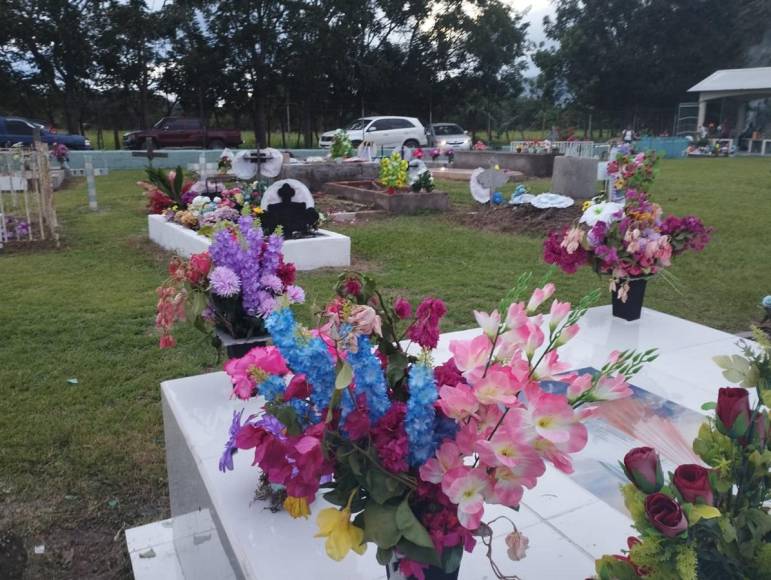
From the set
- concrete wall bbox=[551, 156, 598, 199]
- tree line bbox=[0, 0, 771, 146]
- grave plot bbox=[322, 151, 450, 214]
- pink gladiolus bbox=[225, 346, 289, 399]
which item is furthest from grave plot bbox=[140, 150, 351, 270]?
tree line bbox=[0, 0, 771, 146]

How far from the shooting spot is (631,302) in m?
3.80

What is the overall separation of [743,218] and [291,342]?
10.8 m

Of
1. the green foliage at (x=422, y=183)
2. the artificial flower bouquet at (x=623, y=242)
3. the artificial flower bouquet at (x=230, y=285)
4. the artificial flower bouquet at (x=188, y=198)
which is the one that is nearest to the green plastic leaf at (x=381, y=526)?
the artificial flower bouquet at (x=230, y=285)

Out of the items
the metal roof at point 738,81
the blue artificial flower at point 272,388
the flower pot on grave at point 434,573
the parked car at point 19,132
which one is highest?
the metal roof at point 738,81

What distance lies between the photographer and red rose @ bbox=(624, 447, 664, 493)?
96cm

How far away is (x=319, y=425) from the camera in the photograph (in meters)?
1.07

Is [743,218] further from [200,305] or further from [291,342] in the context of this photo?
[291,342]

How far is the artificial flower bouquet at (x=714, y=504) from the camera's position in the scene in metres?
0.91

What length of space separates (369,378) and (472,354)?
0.60 ft

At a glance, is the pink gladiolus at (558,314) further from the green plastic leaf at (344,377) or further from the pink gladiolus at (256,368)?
the pink gladiolus at (256,368)

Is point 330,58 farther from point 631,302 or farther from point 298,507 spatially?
point 298,507

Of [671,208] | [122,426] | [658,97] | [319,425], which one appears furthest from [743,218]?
[658,97]

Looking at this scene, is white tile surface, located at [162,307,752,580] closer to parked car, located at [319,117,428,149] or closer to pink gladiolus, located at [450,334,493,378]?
pink gladiolus, located at [450,334,493,378]

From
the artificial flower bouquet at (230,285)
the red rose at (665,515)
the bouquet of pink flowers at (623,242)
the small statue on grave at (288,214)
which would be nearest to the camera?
the red rose at (665,515)
